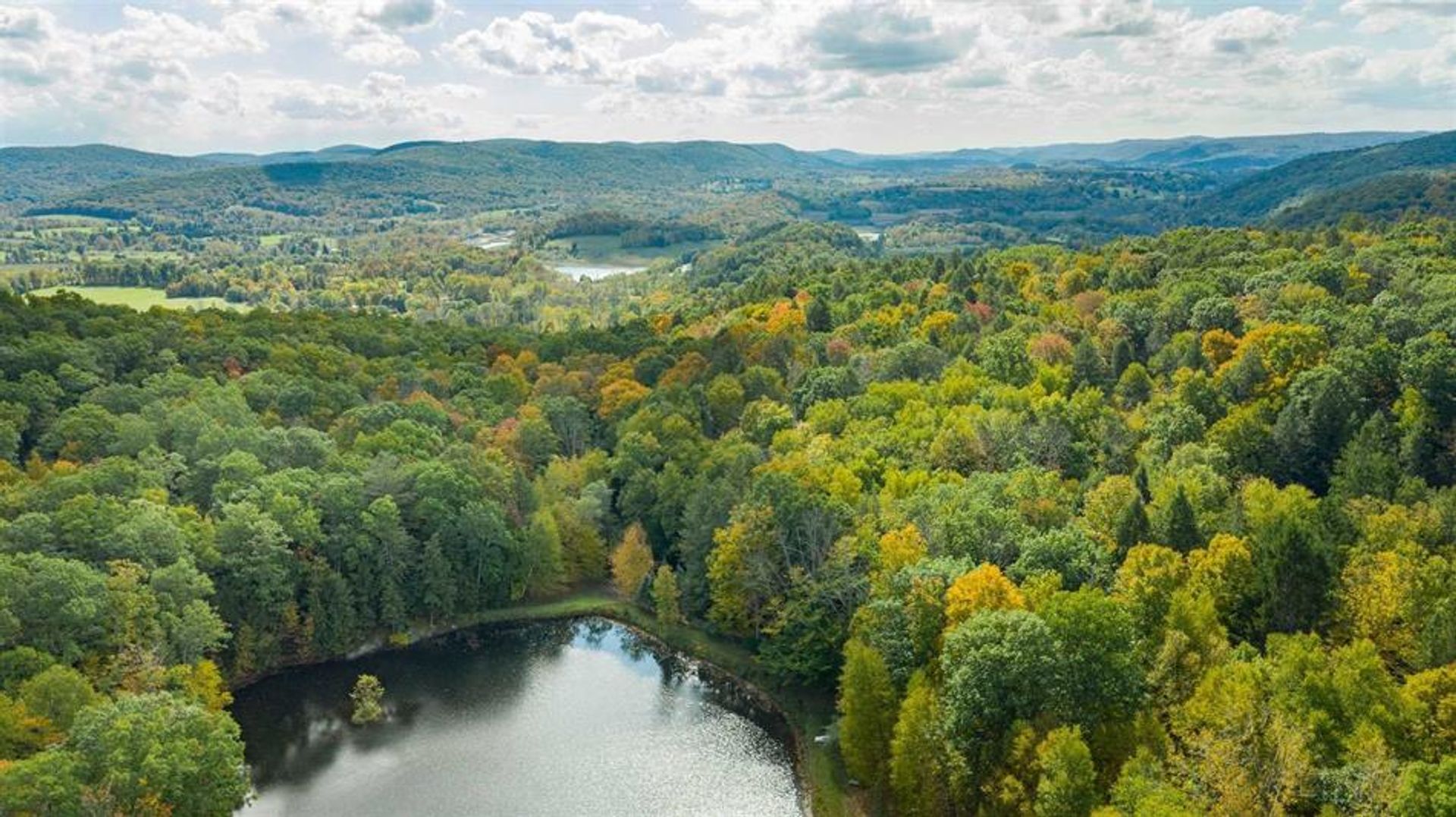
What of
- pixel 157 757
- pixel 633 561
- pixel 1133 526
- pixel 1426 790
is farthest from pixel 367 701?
pixel 1426 790

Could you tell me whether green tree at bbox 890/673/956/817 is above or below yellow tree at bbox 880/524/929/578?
below

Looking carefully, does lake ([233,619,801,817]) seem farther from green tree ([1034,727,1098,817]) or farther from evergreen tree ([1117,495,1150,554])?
evergreen tree ([1117,495,1150,554])

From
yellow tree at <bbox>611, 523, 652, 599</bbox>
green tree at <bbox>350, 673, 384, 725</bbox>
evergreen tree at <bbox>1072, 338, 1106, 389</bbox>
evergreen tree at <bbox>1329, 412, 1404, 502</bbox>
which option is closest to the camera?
evergreen tree at <bbox>1329, 412, 1404, 502</bbox>

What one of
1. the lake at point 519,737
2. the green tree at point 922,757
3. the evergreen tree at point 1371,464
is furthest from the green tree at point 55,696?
the evergreen tree at point 1371,464

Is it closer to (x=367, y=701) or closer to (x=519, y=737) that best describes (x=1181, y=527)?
(x=519, y=737)

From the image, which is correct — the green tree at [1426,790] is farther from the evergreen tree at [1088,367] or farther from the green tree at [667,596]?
the evergreen tree at [1088,367]

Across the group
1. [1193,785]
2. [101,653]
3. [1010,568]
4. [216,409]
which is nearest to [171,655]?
[101,653]

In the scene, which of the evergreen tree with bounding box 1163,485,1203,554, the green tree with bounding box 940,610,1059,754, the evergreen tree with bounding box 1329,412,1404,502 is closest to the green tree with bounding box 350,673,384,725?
the green tree with bounding box 940,610,1059,754
